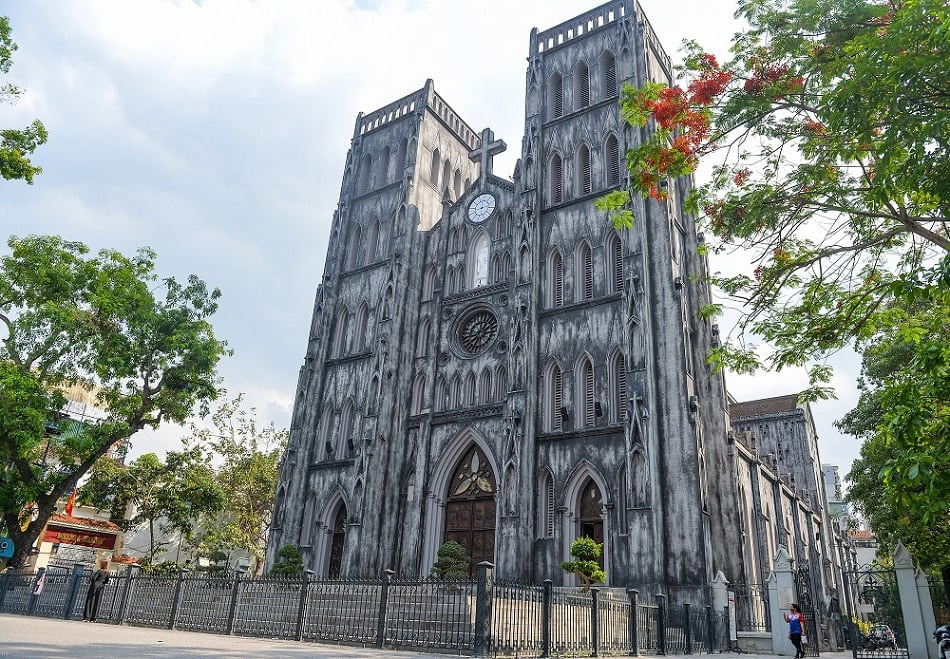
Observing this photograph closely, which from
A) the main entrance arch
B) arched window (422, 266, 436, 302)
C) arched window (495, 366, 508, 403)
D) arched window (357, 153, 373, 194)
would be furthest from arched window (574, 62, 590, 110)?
the main entrance arch

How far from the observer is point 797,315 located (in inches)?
390

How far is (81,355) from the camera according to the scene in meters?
22.5

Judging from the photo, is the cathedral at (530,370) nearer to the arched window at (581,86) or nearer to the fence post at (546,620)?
the arched window at (581,86)

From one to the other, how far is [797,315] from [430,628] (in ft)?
26.4

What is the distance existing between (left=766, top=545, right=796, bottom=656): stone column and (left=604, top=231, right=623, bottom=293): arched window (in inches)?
374

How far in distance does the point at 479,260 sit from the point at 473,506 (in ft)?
32.3

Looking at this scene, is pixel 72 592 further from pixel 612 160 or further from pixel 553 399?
pixel 612 160

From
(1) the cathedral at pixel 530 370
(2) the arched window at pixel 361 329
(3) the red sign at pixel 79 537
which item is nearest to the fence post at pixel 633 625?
(1) the cathedral at pixel 530 370

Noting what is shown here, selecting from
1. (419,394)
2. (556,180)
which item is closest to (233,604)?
(419,394)

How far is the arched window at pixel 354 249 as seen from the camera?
31163 mm

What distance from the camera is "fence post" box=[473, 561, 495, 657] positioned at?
35.6ft

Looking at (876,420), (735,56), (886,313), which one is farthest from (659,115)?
(876,420)

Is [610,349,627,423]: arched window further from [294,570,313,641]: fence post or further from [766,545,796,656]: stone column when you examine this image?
[294,570,313,641]: fence post

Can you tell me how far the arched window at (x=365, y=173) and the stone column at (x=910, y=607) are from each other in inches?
1023
